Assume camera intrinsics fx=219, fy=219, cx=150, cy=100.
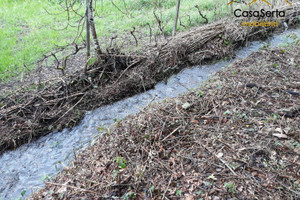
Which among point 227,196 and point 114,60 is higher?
point 114,60

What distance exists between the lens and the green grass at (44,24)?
851 centimetres

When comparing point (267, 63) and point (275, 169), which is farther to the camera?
point (267, 63)

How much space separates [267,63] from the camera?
5.91 metres

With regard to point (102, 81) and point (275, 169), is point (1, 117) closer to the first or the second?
point (102, 81)

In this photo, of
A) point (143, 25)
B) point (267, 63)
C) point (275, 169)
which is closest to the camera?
point (275, 169)

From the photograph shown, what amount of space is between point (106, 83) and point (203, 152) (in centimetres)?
424

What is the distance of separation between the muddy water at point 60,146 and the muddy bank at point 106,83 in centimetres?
24

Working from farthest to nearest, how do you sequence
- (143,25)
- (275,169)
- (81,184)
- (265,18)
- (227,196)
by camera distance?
(143,25) < (265,18) < (81,184) < (275,169) < (227,196)

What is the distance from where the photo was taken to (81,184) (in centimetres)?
327

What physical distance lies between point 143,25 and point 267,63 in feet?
21.5

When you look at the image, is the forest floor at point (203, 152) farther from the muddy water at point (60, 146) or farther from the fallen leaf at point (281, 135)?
the muddy water at point (60, 146)

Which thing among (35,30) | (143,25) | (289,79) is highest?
(35,30)

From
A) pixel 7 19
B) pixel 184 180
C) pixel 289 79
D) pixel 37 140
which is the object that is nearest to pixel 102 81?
pixel 37 140

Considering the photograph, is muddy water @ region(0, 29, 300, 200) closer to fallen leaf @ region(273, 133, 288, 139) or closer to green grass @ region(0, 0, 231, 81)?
fallen leaf @ region(273, 133, 288, 139)
